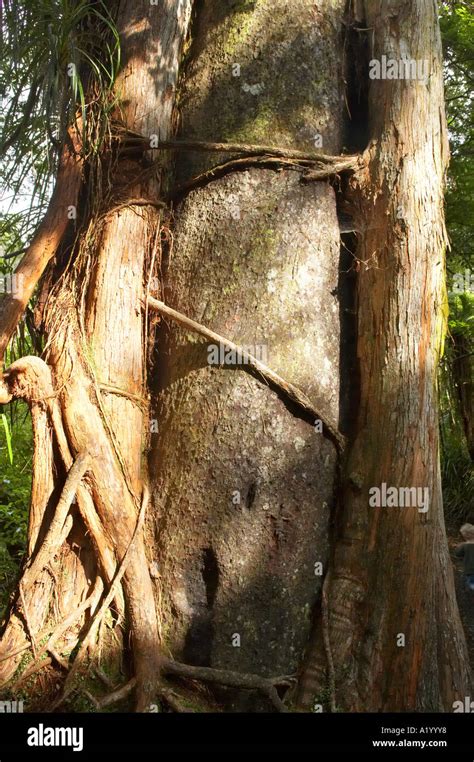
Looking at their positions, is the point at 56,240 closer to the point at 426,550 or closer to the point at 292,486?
the point at 292,486

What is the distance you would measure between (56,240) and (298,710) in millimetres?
2338

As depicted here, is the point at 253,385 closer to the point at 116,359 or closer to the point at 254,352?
the point at 254,352

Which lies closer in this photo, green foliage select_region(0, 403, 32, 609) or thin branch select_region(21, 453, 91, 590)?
thin branch select_region(21, 453, 91, 590)

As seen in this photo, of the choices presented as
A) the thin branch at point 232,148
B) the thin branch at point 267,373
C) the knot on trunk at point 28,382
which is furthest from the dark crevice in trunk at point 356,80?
the knot on trunk at point 28,382

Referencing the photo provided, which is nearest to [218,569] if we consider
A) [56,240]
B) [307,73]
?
[56,240]

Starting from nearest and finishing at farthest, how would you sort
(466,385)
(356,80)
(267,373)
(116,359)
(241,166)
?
1. (267,373)
2. (116,359)
3. (241,166)
4. (356,80)
5. (466,385)

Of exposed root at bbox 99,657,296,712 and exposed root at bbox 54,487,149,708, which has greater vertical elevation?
exposed root at bbox 54,487,149,708

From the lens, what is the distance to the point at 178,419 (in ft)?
10.6

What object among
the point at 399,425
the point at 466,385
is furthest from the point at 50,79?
the point at 466,385

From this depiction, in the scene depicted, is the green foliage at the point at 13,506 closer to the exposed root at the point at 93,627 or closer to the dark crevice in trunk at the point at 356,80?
the exposed root at the point at 93,627

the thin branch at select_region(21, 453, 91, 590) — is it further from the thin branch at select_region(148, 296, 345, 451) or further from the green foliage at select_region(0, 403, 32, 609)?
the green foliage at select_region(0, 403, 32, 609)

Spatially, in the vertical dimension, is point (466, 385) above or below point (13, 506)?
above

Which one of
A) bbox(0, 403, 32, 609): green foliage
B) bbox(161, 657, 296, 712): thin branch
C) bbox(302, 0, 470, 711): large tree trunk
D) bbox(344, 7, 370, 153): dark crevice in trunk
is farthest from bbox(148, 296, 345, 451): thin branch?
bbox(0, 403, 32, 609): green foliage

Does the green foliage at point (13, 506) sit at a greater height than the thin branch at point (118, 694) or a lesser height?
greater
